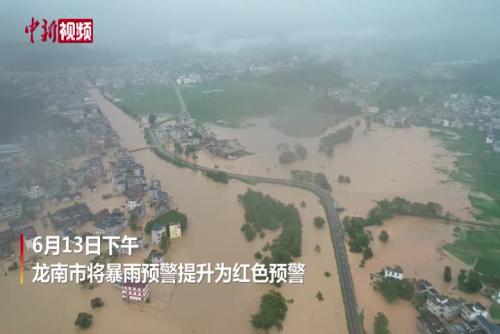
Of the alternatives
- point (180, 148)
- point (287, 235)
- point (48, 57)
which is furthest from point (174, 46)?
point (287, 235)

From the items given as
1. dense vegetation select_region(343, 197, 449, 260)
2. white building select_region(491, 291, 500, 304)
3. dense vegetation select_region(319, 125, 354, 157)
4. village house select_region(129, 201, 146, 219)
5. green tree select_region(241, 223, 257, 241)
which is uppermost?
dense vegetation select_region(319, 125, 354, 157)

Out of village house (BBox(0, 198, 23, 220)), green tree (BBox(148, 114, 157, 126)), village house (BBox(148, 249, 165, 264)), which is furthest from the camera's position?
green tree (BBox(148, 114, 157, 126))

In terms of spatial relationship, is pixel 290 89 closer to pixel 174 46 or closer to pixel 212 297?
pixel 212 297

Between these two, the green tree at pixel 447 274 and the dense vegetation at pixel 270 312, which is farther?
the green tree at pixel 447 274

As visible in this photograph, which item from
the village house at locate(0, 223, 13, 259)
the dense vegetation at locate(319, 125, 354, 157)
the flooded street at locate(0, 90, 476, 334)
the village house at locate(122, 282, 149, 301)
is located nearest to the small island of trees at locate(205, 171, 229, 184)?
the flooded street at locate(0, 90, 476, 334)

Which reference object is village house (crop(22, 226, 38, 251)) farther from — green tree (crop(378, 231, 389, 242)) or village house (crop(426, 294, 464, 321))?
village house (crop(426, 294, 464, 321))

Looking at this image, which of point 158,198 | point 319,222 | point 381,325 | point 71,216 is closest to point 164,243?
point 158,198

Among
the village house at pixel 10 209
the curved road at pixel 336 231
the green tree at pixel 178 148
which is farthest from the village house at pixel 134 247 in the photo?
the green tree at pixel 178 148

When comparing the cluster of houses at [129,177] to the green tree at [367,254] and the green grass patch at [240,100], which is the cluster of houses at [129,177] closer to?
the green tree at [367,254]
